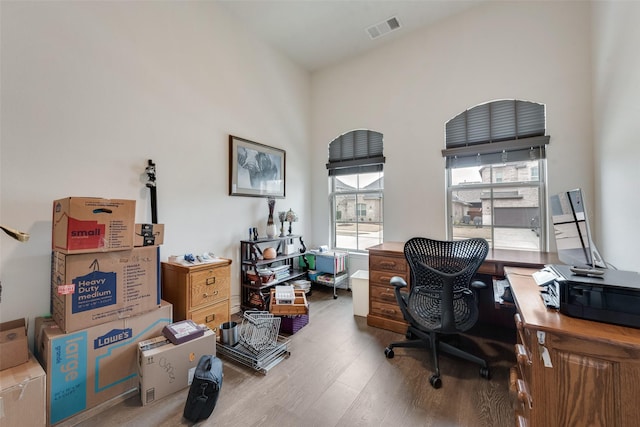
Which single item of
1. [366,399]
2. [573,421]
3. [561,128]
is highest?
[561,128]

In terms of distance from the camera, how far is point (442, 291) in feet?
6.06

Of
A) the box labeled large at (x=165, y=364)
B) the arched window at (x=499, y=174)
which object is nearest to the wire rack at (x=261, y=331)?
the box labeled large at (x=165, y=364)

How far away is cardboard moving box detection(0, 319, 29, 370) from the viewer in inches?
53.8

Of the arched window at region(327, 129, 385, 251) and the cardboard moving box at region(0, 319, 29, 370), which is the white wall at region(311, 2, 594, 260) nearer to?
the arched window at region(327, 129, 385, 251)

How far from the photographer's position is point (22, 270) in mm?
1713

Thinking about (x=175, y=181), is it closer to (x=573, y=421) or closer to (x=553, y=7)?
(x=573, y=421)

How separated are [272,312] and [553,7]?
4.20m

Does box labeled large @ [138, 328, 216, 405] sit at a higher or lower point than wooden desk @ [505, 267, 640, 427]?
lower

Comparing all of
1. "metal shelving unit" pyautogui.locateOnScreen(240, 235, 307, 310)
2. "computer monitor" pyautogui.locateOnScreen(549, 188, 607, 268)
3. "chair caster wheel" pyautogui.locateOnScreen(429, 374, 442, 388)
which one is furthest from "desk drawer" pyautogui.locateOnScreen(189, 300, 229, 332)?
"computer monitor" pyautogui.locateOnScreen(549, 188, 607, 268)

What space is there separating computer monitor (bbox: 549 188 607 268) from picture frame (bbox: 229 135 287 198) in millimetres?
2937

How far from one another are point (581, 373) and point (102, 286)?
2.62m

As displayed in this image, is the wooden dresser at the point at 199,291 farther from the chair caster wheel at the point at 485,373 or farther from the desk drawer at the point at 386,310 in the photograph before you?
the chair caster wheel at the point at 485,373

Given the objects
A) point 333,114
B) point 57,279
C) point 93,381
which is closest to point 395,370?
point 93,381

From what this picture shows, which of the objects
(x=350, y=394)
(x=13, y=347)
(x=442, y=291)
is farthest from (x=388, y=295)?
(x=13, y=347)
